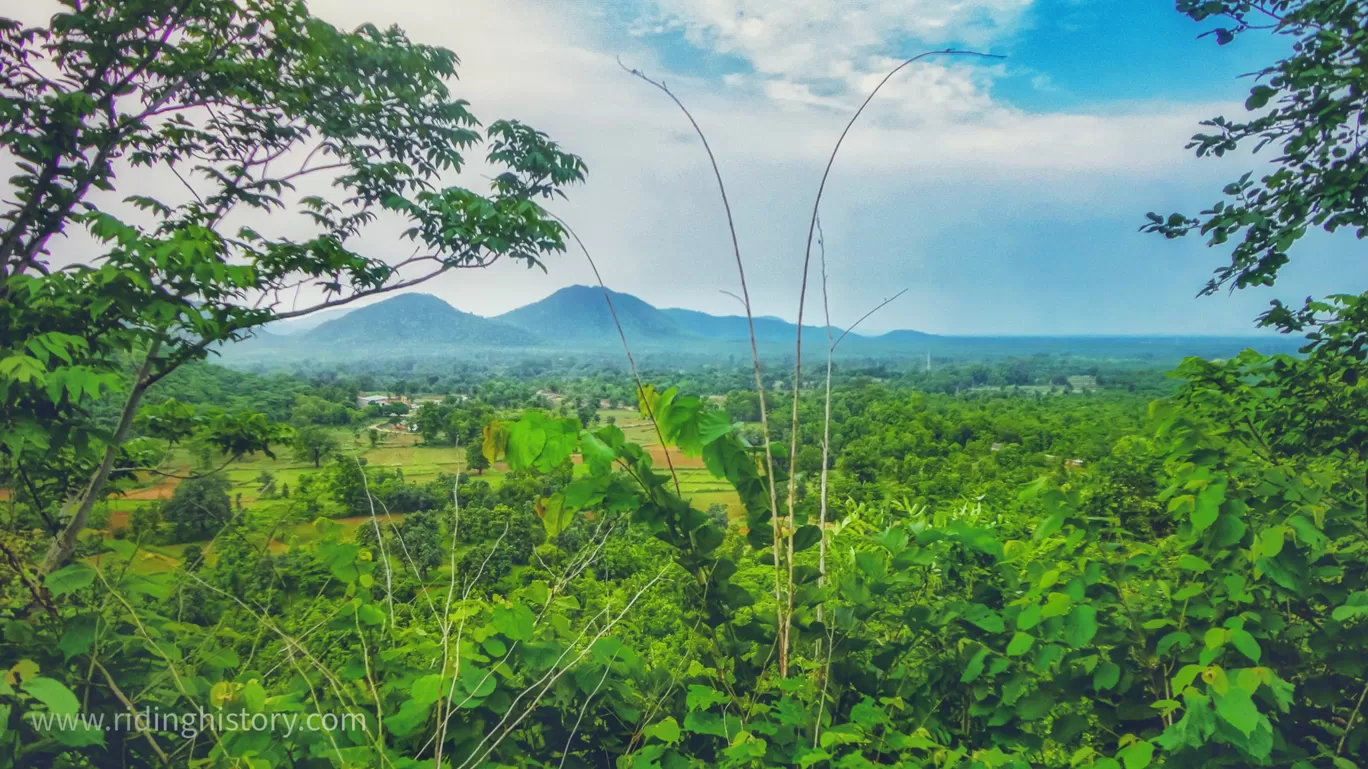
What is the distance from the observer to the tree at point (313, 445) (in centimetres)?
217

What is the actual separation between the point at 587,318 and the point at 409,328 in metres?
0.64

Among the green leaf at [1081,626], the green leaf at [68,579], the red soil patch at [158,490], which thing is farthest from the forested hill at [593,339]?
the green leaf at [1081,626]

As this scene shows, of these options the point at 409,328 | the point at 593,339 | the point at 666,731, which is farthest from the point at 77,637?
the point at 593,339

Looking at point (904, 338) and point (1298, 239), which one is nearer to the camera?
point (1298, 239)

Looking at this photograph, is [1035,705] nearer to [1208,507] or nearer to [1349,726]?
[1208,507]

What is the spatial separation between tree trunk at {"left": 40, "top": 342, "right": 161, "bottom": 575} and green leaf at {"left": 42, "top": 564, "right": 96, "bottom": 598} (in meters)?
0.50

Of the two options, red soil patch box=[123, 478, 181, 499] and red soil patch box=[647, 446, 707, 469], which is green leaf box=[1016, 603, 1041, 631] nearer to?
red soil patch box=[647, 446, 707, 469]

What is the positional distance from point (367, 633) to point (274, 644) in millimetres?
219

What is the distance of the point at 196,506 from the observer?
2016 millimetres

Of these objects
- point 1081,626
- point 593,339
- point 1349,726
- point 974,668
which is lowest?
point 1349,726

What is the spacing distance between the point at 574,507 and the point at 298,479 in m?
1.21

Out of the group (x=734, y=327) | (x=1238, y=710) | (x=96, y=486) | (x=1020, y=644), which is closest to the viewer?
(x=1238, y=710)

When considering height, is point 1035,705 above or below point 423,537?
below

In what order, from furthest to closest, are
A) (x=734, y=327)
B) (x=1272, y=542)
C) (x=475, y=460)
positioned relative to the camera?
(x=734, y=327)
(x=475, y=460)
(x=1272, y=542)
